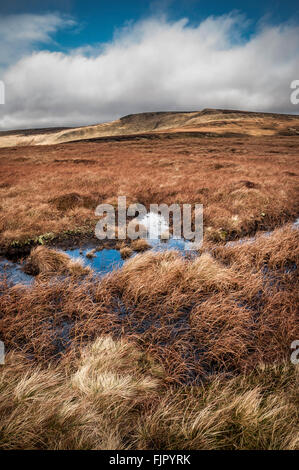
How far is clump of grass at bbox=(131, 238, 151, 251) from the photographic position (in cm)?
Result: 755

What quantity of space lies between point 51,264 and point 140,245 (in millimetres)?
2887

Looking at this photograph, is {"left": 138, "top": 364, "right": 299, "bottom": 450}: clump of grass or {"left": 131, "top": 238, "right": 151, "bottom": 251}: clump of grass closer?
{"left": 138, "top": 364, "right": 299, "bottom": 450}: clump of grass

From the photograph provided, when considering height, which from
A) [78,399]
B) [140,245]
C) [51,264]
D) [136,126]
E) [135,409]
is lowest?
[135,409]

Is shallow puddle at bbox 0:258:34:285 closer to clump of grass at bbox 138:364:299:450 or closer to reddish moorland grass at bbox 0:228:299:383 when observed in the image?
reddish moorland grass at bbox 0:228:299:383

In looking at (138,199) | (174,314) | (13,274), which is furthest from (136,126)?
(174,314)

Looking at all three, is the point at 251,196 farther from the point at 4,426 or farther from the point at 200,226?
the point at 4,426

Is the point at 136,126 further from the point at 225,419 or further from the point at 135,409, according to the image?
the point at 225,419

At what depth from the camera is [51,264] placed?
614 centimetres

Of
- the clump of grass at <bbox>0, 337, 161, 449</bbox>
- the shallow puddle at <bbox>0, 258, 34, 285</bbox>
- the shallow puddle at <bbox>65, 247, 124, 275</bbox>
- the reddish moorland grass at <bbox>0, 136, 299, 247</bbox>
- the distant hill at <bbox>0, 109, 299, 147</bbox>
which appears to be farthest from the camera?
the distant hill at <bbox>0, 109, 299, 147</bbox>

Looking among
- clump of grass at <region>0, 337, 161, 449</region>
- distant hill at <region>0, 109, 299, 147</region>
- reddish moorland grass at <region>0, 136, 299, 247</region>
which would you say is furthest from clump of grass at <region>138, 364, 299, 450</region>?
distant hill at <region>0, 109, 299, 147</region>

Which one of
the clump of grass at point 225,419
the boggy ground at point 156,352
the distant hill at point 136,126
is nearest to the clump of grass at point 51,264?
the boggy ground at point 156,352

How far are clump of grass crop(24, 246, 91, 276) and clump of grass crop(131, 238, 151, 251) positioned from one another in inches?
77.8

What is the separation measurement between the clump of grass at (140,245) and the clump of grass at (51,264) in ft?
6.48

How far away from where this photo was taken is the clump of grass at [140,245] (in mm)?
7555
